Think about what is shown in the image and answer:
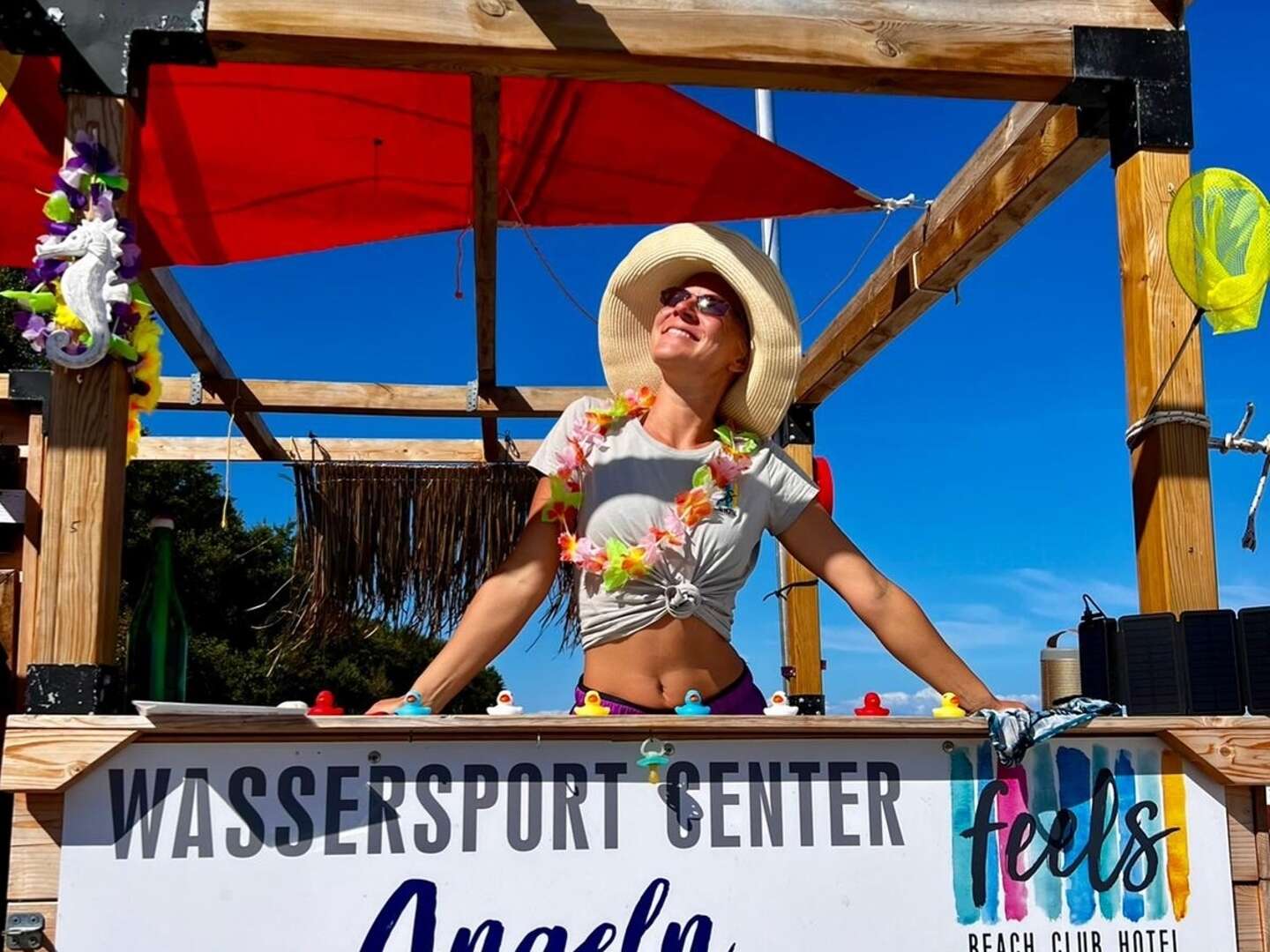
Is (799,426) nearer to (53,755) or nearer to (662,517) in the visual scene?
(662,517)

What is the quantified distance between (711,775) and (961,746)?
0.46 metres

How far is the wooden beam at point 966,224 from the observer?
315cm

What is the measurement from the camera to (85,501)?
84.3 inches

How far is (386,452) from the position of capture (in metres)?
6.43

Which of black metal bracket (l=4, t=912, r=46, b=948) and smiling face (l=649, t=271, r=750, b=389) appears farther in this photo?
smiling face (l=649, t=271, r=750, b=389)

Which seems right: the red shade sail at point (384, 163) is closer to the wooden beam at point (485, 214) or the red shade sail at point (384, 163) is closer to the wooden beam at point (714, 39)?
the wooden beam at point (485, 214)

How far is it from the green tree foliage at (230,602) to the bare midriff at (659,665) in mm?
11292

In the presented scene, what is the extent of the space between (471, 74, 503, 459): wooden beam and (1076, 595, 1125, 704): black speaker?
1841mm

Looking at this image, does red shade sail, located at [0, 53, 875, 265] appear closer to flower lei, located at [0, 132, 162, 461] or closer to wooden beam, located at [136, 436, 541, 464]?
wooden beam, located at [136, 436, 541, 464]

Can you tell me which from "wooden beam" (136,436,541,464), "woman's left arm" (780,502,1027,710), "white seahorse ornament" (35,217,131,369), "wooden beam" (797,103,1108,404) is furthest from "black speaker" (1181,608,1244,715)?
"wooden beam" (136,436,541,464)

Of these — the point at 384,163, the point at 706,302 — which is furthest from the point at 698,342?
the point at 384,163

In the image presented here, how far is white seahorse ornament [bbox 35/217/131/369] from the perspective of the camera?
2.14 m

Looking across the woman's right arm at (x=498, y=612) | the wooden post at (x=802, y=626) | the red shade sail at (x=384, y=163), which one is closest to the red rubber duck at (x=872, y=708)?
the woman's right arm at (x=498, y=612)

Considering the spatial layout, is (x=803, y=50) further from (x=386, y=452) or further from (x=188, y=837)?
(x=386, y=452)
